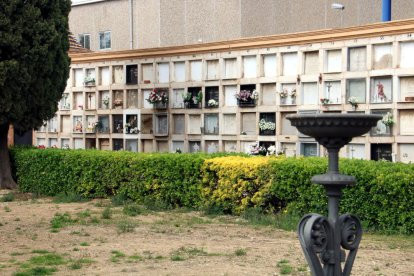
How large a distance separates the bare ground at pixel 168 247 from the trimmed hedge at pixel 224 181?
1.45ft

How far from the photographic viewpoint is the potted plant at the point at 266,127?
14.4 meters

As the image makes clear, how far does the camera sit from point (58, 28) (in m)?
16.0

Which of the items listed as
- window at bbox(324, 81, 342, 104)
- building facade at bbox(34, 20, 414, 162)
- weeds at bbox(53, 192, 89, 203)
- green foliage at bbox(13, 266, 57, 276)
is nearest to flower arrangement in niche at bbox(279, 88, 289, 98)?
building facade at bbox(34, 20, 414, 162)

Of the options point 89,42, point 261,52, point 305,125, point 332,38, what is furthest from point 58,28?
point 305,125

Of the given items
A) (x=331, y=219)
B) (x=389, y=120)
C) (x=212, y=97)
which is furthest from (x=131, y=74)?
(x=331, y=219)

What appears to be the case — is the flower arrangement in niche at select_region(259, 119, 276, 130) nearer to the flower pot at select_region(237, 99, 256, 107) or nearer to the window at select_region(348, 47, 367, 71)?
the flower pot at select_region(237, 99, 256, 107)

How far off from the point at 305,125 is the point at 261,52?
31.3 feet

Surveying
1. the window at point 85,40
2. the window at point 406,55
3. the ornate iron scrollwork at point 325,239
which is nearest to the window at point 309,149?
the window at point 406,55

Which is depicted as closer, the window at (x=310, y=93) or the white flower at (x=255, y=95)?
the window at (x=310, y=93)

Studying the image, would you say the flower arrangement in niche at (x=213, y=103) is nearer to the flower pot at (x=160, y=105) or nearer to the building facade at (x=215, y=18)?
the flower pot at (x=160, y=105)

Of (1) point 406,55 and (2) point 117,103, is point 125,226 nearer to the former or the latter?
(1) point 406,55

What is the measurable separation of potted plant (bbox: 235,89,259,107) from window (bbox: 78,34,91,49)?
11062 mm

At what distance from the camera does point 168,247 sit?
873cm

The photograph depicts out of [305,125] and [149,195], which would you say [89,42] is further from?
[305,125]
